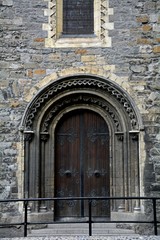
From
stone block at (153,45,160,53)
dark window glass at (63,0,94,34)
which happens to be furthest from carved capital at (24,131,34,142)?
stone block at (153,45,160,53)

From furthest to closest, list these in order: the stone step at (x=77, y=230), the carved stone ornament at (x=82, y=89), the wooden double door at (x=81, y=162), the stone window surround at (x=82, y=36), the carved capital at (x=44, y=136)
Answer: the stone window surround at (x=82, y=36) < the wooden double door at (x=81, y=162) < the carved capital at (x=44, y=136) < the carved stone ornament at (x=82, y=89) < the stone step at (x=77, y=230)

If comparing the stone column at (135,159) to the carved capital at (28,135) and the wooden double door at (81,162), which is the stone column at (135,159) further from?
the carved capital at (28,135)

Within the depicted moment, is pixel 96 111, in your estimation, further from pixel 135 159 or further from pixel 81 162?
pixel 135 159

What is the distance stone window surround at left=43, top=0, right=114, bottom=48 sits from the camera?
28.8 ft

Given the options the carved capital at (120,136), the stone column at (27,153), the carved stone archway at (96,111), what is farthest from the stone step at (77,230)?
the carved capital at (120,136)

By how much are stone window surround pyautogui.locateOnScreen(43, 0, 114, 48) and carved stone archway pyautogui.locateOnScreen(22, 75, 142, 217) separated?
2.74 feet

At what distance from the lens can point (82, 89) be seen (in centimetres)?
873

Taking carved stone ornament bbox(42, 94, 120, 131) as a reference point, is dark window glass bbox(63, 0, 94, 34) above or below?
above

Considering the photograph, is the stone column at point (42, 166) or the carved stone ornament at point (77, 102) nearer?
the stone column at point (42, 166)

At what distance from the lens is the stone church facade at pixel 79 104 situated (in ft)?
27.5

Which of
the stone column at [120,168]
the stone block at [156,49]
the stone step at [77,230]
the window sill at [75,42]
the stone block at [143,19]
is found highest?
the stone block at [143,19]

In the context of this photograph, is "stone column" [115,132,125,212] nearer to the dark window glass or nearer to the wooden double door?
the wooden double door

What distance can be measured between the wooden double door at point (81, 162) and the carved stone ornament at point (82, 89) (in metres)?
0.54

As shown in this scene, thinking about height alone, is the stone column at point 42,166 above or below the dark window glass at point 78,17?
below
